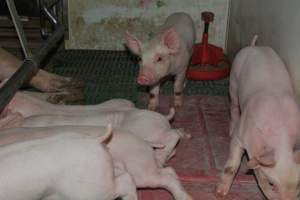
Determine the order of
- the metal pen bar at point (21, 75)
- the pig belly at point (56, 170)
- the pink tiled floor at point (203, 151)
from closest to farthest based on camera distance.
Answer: the pig belly at point (56, 170), the metal pen bar at point (21, 75), the pink tiled floor at point (203, 151)

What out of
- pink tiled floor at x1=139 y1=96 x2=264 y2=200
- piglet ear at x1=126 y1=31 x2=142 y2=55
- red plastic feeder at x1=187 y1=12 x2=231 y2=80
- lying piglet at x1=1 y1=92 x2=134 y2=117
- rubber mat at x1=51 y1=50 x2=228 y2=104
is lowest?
pink tiled floor at x1=139 y1=96 x2=264 y2=200

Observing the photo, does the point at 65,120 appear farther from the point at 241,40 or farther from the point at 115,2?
the point at 115,2

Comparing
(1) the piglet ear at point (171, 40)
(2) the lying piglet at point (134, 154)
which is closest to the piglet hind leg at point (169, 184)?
(2) the lying piglet at point (134, 154)

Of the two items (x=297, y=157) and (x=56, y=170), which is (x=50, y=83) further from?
(x=297, y=157)

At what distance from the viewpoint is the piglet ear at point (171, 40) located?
374cm

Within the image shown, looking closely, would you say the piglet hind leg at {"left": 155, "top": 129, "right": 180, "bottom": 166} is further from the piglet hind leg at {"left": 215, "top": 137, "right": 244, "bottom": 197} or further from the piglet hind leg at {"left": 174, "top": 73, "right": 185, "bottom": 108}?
the piglet hind leg at {"left": 174, "top": 73, "right": 185, "bottom": 108}

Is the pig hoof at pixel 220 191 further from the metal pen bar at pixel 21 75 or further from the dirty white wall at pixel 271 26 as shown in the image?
the metal pen bar at pixel 21 75

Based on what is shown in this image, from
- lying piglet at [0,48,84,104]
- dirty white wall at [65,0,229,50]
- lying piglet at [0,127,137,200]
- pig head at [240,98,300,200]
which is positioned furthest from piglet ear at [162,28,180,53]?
dirty white wall at [65,0,229,50]

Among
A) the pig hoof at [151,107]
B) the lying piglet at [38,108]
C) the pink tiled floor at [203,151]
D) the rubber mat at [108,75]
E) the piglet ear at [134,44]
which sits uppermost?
the piglet ear at [134,44]

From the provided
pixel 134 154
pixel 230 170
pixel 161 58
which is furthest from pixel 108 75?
pixel 134 154

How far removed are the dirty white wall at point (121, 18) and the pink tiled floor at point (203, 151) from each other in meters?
1.32

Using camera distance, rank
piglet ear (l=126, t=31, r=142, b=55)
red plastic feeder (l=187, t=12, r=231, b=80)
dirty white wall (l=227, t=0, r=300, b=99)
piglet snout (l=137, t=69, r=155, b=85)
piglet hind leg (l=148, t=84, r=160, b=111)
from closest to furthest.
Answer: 1. dirty white wall (l=227, t=0, r=300, b=99)
2. piglet snout (l=137, t=69, r=155, b=85)
3. piglet ear (l=126, t=31, r=142, b=55)
4. piglet hind leg (l=148, t=84, r=160, b=111)
5. red plastic feeder (l=187, t=12, r=231, b=80)

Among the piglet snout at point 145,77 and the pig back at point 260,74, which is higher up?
the pig back at point 260,74

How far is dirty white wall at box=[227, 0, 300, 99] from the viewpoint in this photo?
3.15 meters
